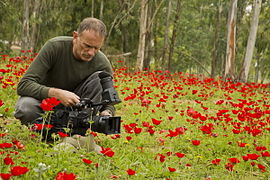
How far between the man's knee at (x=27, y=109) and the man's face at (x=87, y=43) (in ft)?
1.99

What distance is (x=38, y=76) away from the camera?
2943 mm

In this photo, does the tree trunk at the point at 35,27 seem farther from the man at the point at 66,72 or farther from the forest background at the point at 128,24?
the man at the point at 66,72

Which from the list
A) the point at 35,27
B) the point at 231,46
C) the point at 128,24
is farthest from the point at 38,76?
the point at 128,24

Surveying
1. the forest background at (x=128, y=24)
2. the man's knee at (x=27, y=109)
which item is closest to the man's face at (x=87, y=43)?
the man's knee at (x=27, y=109)

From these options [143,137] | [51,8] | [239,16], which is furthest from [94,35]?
[239,16]

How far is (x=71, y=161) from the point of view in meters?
2.45

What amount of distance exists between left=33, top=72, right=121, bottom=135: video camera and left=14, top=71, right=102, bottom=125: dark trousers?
23 centimetres

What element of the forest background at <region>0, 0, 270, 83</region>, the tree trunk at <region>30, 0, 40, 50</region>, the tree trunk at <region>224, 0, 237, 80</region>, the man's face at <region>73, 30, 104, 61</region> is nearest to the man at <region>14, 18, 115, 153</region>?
the man's face at <region>73, 30, 104, 61</region>

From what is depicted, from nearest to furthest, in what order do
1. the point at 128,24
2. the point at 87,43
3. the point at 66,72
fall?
the point at 87,43 → the point at 66,72 → the point at 128,24

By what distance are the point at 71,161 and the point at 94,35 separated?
1.07 metres

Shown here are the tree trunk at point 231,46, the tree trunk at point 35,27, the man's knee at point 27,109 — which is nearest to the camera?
the man's knee at point 27,109

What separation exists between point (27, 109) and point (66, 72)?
1.76 ft

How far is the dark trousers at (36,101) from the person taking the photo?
9.62ft

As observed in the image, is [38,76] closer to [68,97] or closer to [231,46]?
[68,97]
